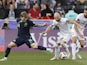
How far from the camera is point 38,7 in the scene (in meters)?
20.6

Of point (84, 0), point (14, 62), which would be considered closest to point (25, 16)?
point (14, 62)

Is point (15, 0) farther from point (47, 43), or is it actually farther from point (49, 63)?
point (49, 63)

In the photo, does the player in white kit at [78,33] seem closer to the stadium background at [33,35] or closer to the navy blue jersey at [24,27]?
the stadium background at [33,35]

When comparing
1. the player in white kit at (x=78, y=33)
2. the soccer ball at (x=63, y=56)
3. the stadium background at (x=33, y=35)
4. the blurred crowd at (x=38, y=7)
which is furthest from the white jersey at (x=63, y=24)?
the blurred crowd at (x=38, y=7)

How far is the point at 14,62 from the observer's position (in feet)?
47.5

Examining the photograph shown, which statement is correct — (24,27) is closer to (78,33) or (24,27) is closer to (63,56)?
(63,56)

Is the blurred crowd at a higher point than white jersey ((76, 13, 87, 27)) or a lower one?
lower

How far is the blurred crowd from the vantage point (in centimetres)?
2031

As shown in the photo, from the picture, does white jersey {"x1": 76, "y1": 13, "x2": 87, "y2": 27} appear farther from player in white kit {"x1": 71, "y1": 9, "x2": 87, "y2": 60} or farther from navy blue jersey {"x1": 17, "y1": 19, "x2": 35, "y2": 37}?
navy blue jersey {"x1": 17, "y1": 19, "x2": 35, "y2": 37}

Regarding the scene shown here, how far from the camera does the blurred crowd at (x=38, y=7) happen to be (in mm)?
20312

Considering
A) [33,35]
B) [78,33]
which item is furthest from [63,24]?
[33,35]

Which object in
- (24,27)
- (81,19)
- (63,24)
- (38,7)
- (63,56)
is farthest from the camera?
(38,7)

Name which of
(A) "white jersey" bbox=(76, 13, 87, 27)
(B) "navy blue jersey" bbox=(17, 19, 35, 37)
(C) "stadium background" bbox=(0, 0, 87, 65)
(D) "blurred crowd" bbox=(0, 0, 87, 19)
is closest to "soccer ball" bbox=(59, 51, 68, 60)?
(C) "stadium background" bbox=(0, 0, 87, 65)

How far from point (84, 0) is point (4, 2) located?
465 centimetres
